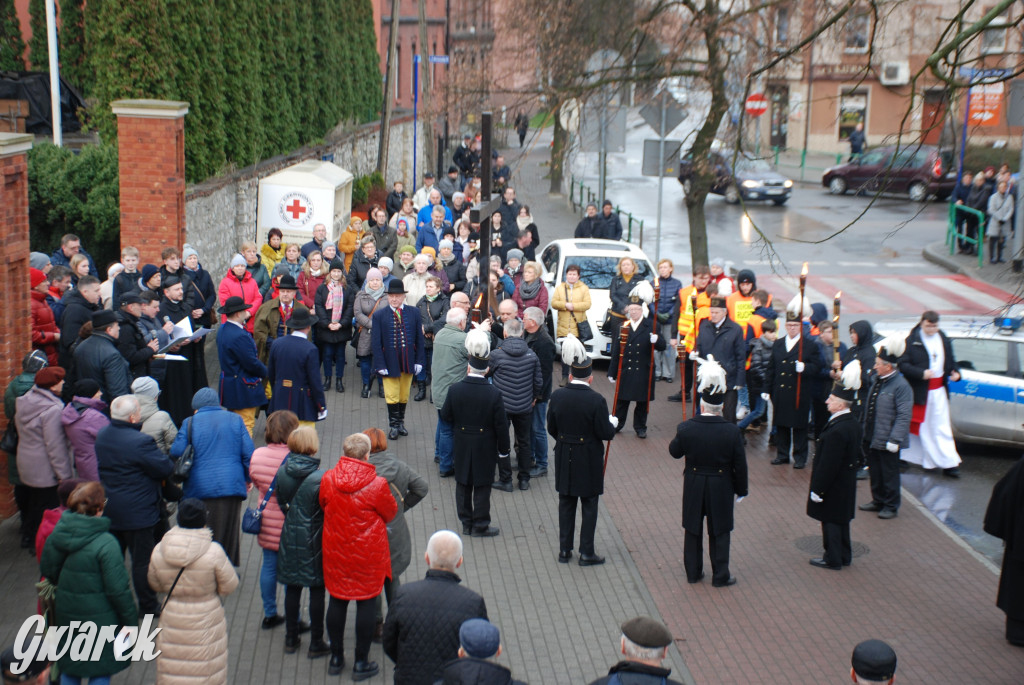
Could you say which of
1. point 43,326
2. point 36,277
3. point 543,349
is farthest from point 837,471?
point 36,277

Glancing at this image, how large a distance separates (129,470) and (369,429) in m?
1.73

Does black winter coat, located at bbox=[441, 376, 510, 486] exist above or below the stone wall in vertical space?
below

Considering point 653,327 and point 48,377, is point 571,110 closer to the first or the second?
point 653,327

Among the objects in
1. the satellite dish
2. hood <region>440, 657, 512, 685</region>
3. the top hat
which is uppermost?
the satellite dish

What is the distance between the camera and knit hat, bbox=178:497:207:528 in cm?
616

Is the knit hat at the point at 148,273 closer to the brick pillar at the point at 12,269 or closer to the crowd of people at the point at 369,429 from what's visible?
the crowd of people at the point at 369,429

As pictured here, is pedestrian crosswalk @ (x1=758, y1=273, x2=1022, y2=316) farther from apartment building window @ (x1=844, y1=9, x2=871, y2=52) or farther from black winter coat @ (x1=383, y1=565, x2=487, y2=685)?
black winter coat @ (x1=383, y1=565, x2=487, y2=685)

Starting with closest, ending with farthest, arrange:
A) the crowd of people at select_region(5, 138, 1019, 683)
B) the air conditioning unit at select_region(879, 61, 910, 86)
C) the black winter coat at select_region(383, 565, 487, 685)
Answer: the black winter coat at select_region(383, 565, 487, 685)
the crowd of people at select_region(5, 138, 1019, 683)
the air conditioning unit at select_region(879, 61, 910, 86)

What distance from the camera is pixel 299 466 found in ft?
23.0

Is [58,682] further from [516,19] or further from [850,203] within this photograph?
[850,203]

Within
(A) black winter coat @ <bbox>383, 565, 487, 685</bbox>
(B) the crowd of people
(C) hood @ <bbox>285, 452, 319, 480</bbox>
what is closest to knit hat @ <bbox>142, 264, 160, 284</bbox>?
(B) the crowd of people

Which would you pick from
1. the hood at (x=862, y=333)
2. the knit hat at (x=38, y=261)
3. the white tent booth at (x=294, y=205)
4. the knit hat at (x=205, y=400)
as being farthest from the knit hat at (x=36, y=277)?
the hood at (x=862, y=333)

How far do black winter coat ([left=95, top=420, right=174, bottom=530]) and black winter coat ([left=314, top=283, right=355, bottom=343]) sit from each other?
20.1ft

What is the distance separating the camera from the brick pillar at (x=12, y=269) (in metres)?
9.34
